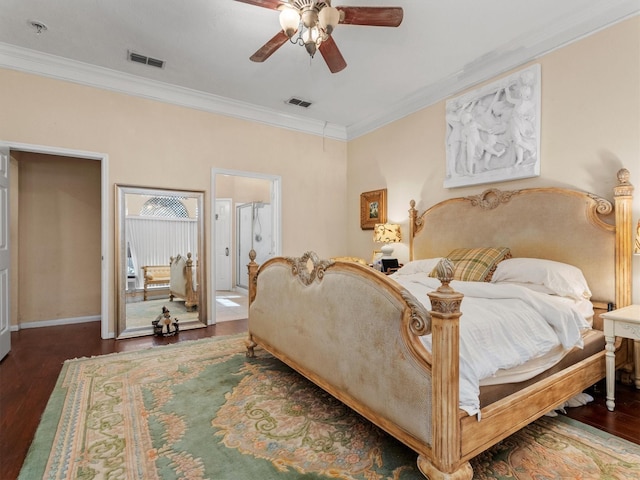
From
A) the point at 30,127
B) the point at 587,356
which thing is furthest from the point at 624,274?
the point at 30,127

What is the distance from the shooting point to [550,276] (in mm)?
2412

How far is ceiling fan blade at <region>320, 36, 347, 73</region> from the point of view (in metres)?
2.43

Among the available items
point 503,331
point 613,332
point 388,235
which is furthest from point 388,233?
point 503,331

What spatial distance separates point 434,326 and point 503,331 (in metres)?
0.65

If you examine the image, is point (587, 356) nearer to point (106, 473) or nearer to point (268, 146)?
point (106, 473)

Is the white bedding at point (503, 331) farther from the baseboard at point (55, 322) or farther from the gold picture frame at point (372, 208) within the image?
the baseboard at point (55, 322)

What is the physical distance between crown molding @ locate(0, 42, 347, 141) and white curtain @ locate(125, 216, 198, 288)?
1.45 metres

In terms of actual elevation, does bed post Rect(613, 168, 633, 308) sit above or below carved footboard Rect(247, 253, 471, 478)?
above

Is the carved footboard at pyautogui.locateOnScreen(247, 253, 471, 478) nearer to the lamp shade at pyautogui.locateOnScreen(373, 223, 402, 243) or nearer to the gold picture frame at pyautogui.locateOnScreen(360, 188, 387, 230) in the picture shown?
the lamp shade at pyautogui.locateOnScreen(373, 223, 402, 243)

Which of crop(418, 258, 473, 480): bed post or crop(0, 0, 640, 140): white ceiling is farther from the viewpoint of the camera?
crop(0, 0, 640, 140): white ceiling

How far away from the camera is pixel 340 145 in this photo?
17.6 feet

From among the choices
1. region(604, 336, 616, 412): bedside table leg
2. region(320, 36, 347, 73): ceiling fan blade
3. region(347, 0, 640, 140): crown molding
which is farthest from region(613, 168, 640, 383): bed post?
region(320, 36, 347, 73): ceiling fan blade

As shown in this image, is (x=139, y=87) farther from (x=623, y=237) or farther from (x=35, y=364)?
(x=623, y=237)

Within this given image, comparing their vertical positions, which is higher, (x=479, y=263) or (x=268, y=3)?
(x=268, y=3)
